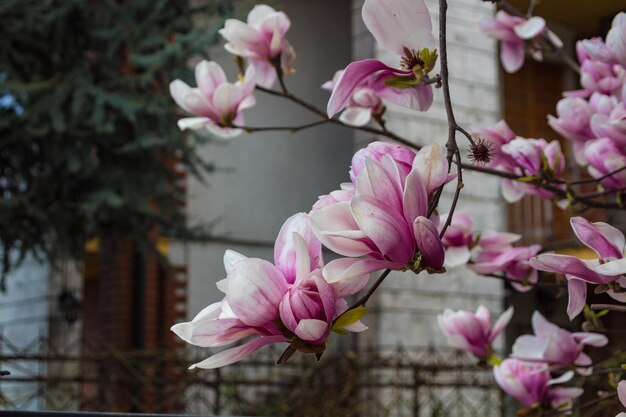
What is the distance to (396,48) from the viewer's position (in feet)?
2.07

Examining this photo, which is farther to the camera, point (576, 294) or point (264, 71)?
point (264, 71)

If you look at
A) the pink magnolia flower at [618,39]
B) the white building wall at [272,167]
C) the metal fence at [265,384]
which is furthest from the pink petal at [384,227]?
the white building wall at [272,167]

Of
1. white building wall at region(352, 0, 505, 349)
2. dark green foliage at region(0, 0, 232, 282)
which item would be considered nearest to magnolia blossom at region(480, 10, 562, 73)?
dark green foliage at region(0, 0, 232, 282)

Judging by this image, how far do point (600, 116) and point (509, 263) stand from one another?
206mm

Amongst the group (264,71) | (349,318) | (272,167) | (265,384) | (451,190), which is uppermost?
(272,167)

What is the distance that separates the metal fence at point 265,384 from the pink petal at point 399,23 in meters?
2.99

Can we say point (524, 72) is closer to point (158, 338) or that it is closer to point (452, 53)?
point (452, 53)

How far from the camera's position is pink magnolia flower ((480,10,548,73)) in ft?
4.15

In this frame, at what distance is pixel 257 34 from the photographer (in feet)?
3.67

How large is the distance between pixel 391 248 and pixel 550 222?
6.30 m

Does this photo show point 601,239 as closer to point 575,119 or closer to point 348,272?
point 348,272

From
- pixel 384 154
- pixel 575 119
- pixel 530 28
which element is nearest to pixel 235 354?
pixel 384 154

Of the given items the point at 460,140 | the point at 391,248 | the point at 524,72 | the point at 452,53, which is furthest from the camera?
the point at 524,72

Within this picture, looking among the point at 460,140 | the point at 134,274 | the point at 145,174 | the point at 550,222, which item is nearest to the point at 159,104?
the point at 145,174
